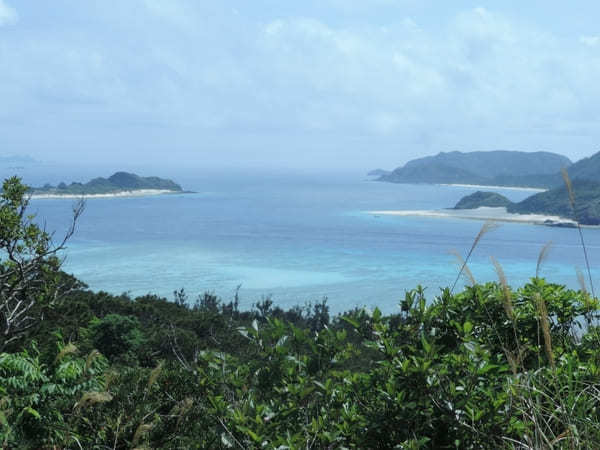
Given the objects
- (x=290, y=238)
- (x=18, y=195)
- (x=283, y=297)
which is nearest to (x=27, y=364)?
(x=18, y=195)

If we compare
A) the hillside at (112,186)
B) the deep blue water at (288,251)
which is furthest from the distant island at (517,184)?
the hillside at (112,186)

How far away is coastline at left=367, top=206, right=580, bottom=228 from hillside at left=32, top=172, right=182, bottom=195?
4800 cm

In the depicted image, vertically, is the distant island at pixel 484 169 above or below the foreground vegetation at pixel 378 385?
above

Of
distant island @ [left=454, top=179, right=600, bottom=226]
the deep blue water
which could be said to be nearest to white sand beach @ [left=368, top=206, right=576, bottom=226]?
distant island @ [left=454, top=179, right=600, bottom=226]

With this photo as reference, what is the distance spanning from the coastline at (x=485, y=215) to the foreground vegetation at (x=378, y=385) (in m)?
75.8

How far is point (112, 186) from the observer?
348 ft

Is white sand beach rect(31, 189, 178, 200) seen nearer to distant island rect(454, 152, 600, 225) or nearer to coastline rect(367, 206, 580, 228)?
coastline rect(367, 206, 580, 228)

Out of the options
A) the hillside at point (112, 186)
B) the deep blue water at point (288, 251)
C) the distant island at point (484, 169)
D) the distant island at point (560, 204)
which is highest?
the distant island at point (484, 169)

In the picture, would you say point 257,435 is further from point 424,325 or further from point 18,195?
point 18,195

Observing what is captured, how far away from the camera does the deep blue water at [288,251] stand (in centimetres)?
4244

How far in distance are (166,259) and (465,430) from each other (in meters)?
50.5

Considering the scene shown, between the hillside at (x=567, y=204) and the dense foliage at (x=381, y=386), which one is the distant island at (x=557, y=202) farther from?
the dense foliage at (x=381, y=386)

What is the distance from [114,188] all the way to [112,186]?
1.31 metres

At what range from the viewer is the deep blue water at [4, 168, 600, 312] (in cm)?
4244
